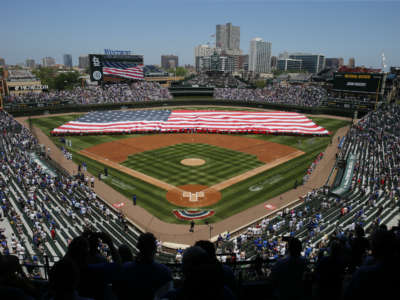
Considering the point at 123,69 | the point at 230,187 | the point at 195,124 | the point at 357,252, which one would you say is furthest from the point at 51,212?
the point at 123,69

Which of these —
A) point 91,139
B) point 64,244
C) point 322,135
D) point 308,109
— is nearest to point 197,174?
point 64,244

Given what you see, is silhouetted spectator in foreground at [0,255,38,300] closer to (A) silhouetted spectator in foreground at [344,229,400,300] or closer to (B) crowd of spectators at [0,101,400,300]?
(B) crowd of spectators at [0,101,400,300]

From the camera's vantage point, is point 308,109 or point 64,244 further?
point 308,109

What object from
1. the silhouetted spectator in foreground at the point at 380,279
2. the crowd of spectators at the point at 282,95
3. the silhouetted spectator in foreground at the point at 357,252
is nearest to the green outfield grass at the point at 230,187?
the silhouetted spectator in foreground at the point at 357,252

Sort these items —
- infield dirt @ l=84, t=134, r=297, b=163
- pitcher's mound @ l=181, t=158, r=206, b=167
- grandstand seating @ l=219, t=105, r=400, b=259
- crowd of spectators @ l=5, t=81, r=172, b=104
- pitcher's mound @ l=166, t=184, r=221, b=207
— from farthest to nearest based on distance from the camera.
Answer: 1. crowd of spectators @ l=5, t=81, r=172, b=104
2. infield dirt @ l=84, t=134, r=297, b=163
3. pitcher's mound @ l=181, t=158, r=206, b=167
4. pitcher's mound @ l=166, t=184, r=221, b=207
5. grandstand seating @ l=219, t=105, r=400, b=259

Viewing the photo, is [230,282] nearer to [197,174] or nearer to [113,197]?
[113,197]

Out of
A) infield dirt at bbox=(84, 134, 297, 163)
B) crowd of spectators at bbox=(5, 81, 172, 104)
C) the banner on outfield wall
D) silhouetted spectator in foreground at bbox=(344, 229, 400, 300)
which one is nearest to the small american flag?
crowd of spectators at bbox=(5, 81, 172, 104)

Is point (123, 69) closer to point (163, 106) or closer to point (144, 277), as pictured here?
point (163, 106)
